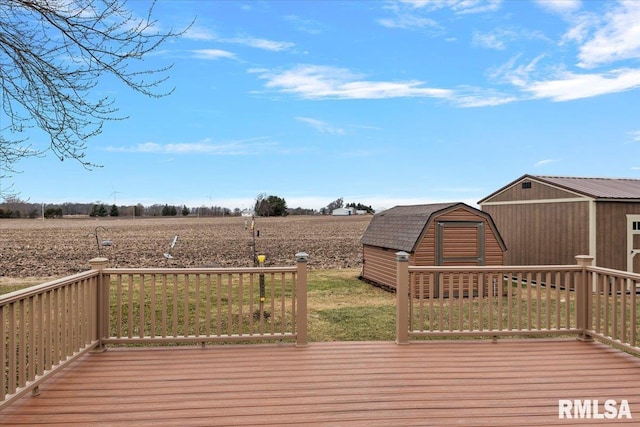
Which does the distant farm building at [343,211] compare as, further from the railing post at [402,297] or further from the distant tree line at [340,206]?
the railing post at [402,297]

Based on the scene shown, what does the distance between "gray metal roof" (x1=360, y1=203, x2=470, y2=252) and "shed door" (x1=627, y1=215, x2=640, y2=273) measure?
4.53 meters

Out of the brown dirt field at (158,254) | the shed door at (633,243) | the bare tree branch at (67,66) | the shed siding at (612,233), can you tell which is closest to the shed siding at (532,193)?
the shed siding at (612,233)

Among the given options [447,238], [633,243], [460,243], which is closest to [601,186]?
[633,243]

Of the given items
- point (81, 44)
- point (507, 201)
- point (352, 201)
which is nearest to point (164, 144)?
point (507, 201)

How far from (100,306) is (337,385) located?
267 centimetres

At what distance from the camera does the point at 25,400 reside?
11.1 ft

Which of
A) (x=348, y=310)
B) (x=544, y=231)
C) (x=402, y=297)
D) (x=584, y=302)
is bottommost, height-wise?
(x=348, y=310)

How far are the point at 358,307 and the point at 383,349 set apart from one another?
4039 millimetres

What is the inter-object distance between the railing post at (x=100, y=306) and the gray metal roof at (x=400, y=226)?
6.43 metres

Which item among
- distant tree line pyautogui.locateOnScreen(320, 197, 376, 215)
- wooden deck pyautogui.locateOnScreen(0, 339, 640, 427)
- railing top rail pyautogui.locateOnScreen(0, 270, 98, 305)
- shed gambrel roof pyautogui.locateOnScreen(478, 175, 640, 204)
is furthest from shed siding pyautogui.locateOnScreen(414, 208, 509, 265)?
distant tree line pyautogui.locateOnScreen(320, 197, 376, 215)

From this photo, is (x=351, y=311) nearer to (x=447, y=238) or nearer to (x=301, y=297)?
(x=447, y=238)

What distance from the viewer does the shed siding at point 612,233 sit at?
1036 cm

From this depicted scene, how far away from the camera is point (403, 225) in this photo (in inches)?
420

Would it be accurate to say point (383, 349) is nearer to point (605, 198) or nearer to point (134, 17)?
point (134, 17)
